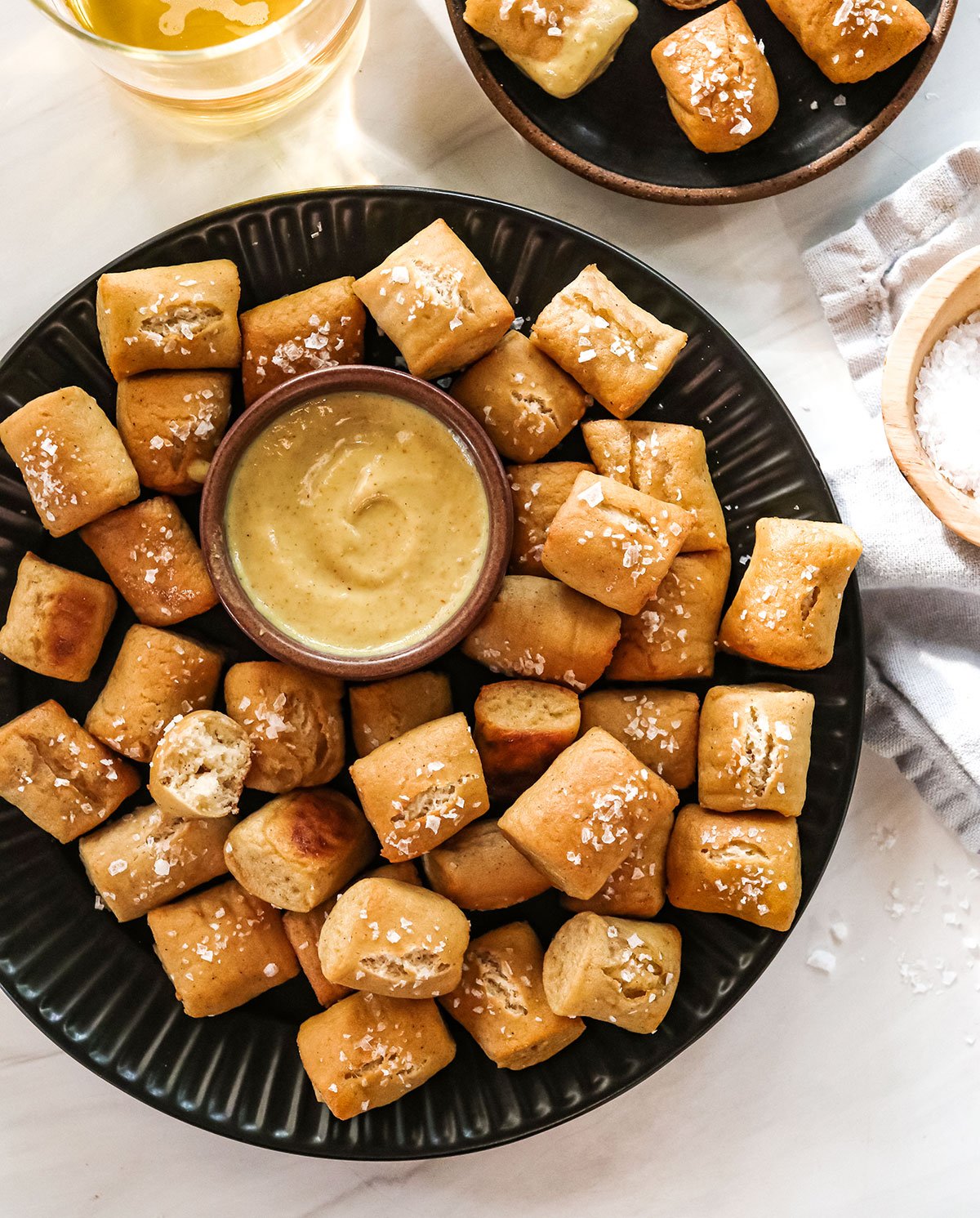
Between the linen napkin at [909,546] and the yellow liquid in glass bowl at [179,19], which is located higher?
the yellow liquid in glass bowl at [179,19]

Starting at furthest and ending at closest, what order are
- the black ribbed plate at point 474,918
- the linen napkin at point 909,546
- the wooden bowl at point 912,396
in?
the linen napkin at point 909,546 < the black ribbed plate at point 474,918 < the wooden bowl at point 912,396

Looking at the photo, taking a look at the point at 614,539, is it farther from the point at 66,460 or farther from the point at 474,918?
the point at 66,460

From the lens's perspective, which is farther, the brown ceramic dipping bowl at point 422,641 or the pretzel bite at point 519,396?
the pretzel bite at point 519,396

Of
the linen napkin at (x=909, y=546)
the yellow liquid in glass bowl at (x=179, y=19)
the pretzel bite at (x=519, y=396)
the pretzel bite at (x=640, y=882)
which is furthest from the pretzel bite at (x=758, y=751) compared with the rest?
the yellow liquid in glass bowl at (x=179, y=19)

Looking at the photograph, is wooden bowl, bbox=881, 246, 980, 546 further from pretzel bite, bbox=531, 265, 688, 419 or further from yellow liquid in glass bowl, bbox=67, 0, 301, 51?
yellow liquid in glass bowl, bbox=67, 0, 301, 51

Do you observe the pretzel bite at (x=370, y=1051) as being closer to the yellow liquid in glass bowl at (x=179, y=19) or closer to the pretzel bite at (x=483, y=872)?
the pretzel bite at (x=483, y=872)

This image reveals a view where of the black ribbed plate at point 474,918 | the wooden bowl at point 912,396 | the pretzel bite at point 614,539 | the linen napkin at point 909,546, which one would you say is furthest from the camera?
the linen napkin at point 909,546
